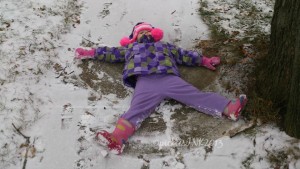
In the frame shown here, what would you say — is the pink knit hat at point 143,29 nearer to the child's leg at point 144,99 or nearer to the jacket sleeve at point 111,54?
A: the jacket sleeve at point 111,54

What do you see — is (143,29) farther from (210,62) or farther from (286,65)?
(286,65)

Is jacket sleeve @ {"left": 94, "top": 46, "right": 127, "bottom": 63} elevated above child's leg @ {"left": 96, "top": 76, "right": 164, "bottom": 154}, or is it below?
above

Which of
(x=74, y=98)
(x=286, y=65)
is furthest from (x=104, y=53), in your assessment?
(x=286, y=65)

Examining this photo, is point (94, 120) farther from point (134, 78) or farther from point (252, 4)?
point (252, 4)

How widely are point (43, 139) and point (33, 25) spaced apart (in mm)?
1874

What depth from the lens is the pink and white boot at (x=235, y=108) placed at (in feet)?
10.7

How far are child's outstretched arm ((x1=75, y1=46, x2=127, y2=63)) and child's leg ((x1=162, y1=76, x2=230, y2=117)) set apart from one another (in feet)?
2.50

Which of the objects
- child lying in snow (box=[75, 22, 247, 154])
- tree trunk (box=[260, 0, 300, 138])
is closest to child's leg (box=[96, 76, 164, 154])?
child lying in snow (box=[75, 22, 247, 154])

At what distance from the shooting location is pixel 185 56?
13.0ft

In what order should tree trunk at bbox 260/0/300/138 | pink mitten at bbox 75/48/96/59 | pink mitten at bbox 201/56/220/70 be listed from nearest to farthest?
tree trunk at bbox 260/0/300/138
pink mitten at bbox 201/56/220/70
pink mitten at bbox 75/48/96/59

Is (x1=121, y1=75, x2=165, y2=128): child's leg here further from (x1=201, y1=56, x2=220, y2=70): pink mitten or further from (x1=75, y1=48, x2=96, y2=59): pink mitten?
(x1=75, y1=48, x2=96, y2=59): pink mitten

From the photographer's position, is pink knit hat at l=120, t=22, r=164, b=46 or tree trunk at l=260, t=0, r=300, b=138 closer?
tree trunk at l=260, t=0, r=300, b=138

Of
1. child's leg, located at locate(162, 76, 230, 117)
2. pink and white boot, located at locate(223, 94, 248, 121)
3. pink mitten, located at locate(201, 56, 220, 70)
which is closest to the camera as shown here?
pink and white boot, located at locate(223, 94, 248, 121)

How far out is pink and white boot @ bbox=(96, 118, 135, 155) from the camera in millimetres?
3064
